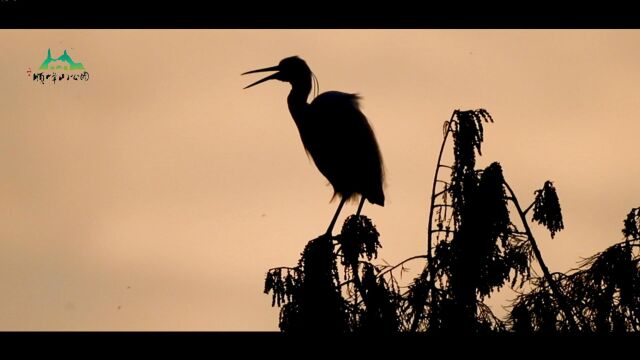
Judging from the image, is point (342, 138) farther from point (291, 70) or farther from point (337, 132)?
point (291, 70)

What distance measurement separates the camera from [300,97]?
9.70m

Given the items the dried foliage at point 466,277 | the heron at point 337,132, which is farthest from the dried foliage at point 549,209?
the heron at point 337,132

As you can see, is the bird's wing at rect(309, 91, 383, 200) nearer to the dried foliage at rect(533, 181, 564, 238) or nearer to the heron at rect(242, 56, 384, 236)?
the heron at rect(242, 56, 384, 236)

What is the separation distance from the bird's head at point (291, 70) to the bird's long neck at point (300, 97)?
0.17 ft

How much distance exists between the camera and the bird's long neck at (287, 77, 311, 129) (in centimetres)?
970

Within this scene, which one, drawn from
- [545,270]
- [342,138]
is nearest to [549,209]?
[545,270]

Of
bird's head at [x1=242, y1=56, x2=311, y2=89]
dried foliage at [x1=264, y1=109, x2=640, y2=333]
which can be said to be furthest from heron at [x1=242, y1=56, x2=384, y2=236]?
dried foliage at [x1=264, y1=109, x2=640, y2=333]

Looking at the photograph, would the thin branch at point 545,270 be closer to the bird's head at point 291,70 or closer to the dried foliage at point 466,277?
the dried foliage at point 466,277

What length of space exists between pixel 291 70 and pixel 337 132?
3.24 ft
